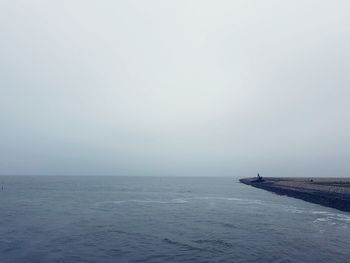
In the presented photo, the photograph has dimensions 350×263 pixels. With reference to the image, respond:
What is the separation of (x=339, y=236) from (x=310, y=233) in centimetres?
288

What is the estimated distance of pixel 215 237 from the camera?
32.3 metres

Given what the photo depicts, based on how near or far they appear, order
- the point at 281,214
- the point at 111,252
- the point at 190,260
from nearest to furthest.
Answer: the point at 190,260
the point at 111,252
the point at 281,214

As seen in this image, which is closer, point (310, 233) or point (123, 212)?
point (310, 233)

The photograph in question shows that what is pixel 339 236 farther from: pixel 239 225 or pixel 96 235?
pixel 96 235

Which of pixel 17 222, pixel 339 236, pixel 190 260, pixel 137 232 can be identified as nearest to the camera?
pixel 190 260

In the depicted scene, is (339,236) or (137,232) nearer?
(339,236)

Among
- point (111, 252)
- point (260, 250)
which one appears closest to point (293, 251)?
point (260, 250)

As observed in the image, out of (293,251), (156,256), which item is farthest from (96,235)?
(293,251)

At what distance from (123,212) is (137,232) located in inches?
618

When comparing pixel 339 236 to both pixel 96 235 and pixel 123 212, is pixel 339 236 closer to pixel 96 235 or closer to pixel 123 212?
pixel 96 235

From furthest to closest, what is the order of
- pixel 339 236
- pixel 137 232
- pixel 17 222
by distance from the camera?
pixel 17 222 → pixel 137 232 → pixel 339 236

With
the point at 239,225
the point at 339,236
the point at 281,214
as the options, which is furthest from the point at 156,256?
the point at 281,214

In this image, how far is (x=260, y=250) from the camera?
27.2 m

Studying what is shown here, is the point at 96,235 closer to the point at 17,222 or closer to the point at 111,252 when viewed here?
the point at 111,252
